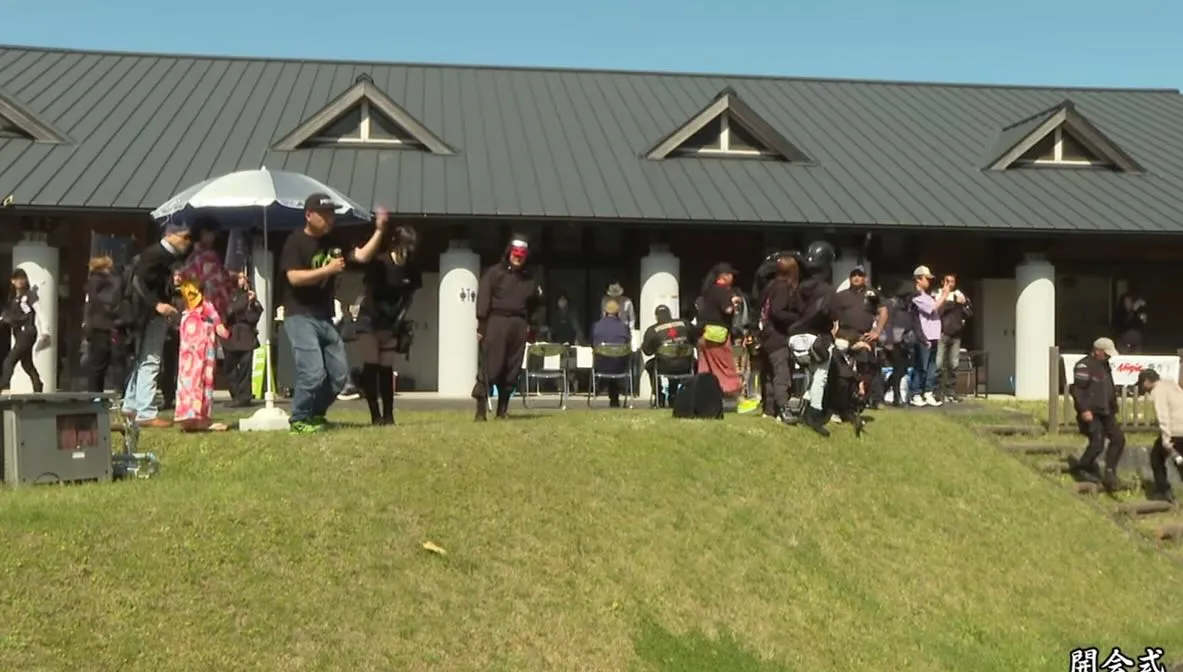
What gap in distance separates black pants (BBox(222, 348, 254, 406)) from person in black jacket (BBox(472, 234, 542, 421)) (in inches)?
188

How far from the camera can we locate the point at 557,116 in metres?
22.3

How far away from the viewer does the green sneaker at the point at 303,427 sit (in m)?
9.00

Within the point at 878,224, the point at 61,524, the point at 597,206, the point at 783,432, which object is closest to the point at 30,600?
the point at 61,524

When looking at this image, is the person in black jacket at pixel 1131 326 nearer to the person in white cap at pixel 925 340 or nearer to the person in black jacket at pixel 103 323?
the person in white cap at pixel 925 340

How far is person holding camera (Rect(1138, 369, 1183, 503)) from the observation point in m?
12.2

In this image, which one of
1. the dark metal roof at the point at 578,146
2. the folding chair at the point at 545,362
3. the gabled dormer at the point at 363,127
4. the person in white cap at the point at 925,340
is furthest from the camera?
the gabled dormer at the point at 363,127

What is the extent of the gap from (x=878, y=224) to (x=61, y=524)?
14236mm

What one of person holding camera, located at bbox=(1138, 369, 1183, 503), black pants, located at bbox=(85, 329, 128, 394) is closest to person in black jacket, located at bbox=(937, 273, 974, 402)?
person holding camera, located at bbox=(1138, 369, 1183, 503)

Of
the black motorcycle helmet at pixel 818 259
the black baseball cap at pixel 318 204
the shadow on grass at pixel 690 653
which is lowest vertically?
the shadow on grass at pixel 690 653

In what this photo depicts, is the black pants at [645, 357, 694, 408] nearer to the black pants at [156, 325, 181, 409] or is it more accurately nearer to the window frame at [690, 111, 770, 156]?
the black pants at [156, 325, 181, 409]

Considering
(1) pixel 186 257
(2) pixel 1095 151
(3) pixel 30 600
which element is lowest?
(3) pixel 30 600

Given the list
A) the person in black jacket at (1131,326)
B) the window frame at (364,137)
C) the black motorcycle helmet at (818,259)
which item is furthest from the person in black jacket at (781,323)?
the window frame at (364,137)

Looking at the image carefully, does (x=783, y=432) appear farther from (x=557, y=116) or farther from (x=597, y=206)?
(x=557, y=116)

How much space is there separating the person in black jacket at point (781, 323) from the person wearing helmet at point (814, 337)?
8 centimetres
